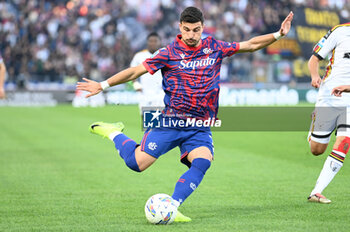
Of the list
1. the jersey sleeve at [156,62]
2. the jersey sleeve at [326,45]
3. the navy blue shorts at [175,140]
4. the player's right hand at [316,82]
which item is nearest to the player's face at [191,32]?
the jersey sleeve at [156,62]

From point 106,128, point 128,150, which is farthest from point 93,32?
point 128,150

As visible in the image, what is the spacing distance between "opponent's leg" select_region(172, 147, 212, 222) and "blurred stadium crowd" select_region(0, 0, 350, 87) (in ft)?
83.3

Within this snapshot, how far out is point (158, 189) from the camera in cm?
823

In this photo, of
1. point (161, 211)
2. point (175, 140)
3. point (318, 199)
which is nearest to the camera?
point (161, 211)

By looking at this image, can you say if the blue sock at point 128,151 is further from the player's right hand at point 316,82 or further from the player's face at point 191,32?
the player's right hand at point 316,82

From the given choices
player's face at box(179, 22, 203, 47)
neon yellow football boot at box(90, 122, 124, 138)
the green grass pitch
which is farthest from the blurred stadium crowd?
player's face at box(179, 22, 203, 47)

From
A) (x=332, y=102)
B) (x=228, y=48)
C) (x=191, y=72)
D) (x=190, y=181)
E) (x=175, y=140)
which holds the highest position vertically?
(x=228, y=48)

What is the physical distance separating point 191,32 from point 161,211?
1825 mm

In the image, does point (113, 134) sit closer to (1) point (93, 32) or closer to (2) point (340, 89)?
(2) point (340, 89)

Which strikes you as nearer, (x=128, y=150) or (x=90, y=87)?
(x=90, y=87)

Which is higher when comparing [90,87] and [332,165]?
[90,87]

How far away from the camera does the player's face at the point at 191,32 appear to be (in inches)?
244

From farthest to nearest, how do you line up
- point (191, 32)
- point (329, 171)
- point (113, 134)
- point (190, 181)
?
point (113, 134) → point (329, 171) → point (191, 32) → point (190, 181)

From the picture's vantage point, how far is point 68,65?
1252 inches
